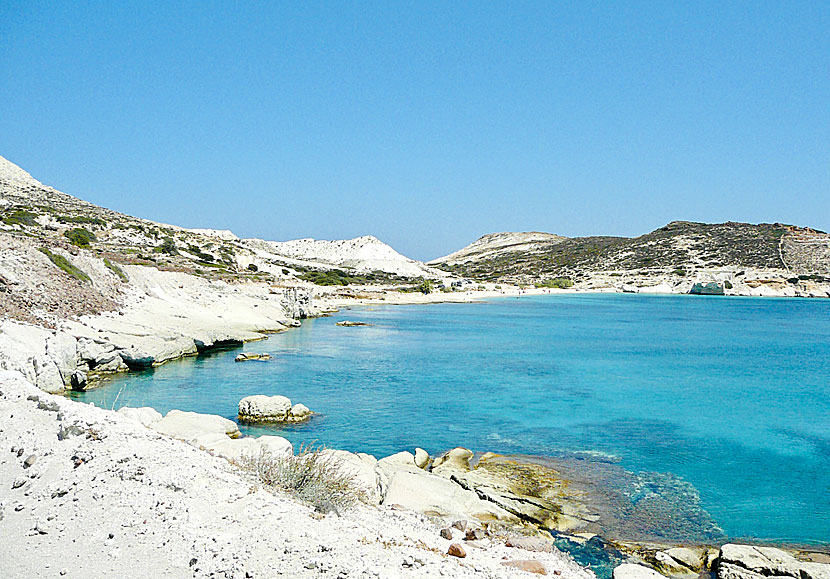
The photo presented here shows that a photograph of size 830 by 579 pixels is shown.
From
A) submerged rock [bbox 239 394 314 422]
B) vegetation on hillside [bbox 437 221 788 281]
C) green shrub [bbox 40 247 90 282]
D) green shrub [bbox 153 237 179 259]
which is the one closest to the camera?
submerged rock [bbox 239 394 314 422]

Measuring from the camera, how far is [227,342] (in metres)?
30.5

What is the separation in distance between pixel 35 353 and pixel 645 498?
1632 centimetres

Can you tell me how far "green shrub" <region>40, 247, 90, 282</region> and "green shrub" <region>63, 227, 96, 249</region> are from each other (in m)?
19.8

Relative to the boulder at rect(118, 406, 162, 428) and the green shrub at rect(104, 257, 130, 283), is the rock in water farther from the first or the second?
the boulder at rect(118, 406, 162, 428)

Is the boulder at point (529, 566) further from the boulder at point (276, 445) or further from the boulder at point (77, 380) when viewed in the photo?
the boulder at point (77, 380)

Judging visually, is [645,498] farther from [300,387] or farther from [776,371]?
[776,371]

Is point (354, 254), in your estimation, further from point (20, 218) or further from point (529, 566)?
point (529, 566)

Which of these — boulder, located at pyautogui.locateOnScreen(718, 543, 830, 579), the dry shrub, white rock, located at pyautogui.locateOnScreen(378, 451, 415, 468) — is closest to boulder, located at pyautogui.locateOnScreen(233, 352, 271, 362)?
white rock, located at pyautogui.locateOnScreen(378, 451, 415, 468)

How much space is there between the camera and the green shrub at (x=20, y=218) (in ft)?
153

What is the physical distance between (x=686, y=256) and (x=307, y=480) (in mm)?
109099

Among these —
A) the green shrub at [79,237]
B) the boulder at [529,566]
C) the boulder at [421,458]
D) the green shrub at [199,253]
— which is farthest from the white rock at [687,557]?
the green shrub at [199,253]

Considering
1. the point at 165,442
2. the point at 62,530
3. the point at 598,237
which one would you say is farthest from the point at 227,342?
the point at 598,237

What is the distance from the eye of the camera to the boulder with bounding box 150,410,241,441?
37.7 feet

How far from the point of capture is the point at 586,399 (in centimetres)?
2086
